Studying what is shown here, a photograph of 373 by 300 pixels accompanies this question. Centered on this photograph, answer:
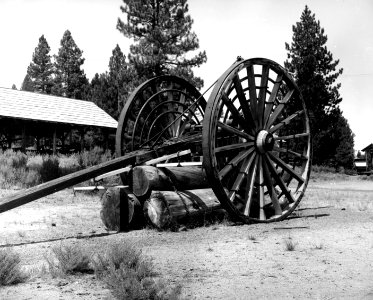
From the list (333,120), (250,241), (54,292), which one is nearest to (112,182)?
(250,241)

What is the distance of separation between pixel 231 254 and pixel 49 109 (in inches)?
709

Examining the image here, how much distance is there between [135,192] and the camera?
23.1ft

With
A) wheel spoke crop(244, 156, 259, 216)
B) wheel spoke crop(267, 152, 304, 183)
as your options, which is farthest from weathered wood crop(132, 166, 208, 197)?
wheel spoke crop(267, 152, 304, 183)

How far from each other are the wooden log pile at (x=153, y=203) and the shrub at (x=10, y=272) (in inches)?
114

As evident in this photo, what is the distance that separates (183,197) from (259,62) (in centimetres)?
270

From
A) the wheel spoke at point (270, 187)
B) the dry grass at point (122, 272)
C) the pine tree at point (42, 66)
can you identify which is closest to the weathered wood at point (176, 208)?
the wheel spoke at point (270, 187)

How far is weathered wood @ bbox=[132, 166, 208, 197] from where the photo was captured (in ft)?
22.6

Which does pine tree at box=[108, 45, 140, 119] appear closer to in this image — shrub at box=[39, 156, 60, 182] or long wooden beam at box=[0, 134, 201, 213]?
shrub at box=[39, 156, 60, 182]

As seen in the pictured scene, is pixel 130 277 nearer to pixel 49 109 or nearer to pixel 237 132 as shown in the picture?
pixel 237 132

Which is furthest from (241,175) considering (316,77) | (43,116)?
(316,77)

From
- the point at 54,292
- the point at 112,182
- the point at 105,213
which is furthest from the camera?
the point at 112,182

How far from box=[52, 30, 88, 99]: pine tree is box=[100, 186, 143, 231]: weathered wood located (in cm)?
3880

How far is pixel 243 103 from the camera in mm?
7379

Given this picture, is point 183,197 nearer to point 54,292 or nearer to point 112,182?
point 54,292
